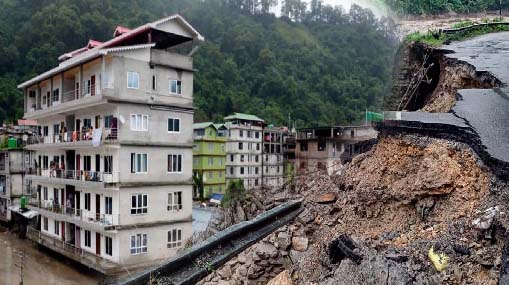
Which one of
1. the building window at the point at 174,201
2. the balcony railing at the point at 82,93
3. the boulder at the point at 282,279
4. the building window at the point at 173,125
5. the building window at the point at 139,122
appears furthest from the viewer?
the building window at the point at 174,201

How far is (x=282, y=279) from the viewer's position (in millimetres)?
5848

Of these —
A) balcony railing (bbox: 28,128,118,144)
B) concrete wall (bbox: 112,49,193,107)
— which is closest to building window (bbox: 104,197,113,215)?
balcony railing (bbox: 28,128,118,144)

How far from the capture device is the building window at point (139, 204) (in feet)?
62.1

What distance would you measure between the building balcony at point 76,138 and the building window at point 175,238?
17.0 ft

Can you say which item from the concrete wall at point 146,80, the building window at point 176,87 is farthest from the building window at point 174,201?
the building window at point 176,87

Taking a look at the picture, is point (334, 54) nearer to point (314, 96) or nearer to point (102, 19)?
point (314, 96)

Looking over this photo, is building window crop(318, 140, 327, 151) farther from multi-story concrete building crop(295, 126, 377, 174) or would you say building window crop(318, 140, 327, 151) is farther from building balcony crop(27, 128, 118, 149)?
building balcony crop(27, 128, 118, 149)

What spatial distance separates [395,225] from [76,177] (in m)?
19.0

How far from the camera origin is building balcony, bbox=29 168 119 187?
18.5m

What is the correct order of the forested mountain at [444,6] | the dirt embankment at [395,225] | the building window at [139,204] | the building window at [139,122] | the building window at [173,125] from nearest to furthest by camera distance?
the dirt embankment at [395,225]
the building window at [139,122]
the building window at [139,204]
the forested mountain at [444,6]
the building window at [173,125]

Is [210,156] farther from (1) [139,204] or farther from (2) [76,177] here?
(1) [139,204]

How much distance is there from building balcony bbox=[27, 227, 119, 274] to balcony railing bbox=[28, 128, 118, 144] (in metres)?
5.25

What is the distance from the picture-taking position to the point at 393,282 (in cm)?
448

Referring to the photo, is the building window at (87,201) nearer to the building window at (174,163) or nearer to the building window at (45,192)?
the building window at (174,163)
